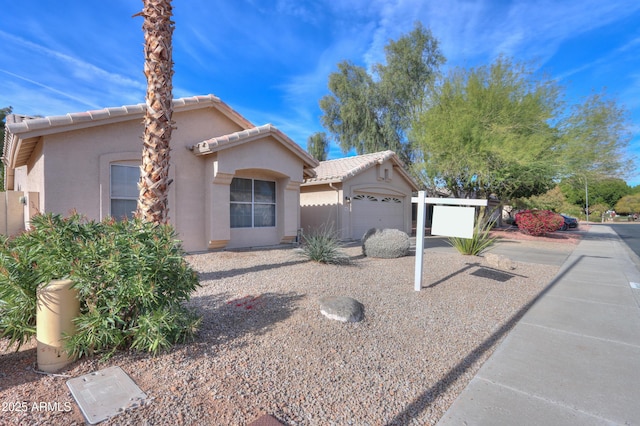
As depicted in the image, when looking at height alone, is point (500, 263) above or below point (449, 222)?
below

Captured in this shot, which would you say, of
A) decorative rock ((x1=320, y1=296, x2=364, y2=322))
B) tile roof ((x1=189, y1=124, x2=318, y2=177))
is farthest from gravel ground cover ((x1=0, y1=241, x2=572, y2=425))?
tile roof ((x1=189, y1=124, x2=318, y2=177))

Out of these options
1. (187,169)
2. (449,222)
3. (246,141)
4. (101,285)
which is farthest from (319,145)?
(101,285)

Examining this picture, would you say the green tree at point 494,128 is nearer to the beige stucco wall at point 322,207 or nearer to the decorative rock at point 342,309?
the beige stucco wall at point 322,207

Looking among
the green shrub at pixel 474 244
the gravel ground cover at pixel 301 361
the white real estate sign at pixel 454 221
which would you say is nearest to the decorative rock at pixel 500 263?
the green shrub at pixel 474 244

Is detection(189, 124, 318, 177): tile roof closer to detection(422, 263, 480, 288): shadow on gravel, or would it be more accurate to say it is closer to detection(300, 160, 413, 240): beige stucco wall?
detection(300, 160, 413, 240): beige stucco wall

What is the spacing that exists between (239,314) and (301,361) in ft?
5.24

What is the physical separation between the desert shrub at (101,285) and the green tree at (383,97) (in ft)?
87.9

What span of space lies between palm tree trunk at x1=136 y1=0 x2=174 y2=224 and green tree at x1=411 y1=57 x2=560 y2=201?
546 inches

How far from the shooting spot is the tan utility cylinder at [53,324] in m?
3.30

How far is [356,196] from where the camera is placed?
16359 millimetres

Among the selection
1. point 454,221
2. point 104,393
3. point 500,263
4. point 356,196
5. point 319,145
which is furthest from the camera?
point 319,145

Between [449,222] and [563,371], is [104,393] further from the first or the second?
[449,222]

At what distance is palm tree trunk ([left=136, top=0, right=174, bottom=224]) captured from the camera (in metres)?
5.52

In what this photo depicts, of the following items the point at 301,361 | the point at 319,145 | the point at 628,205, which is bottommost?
the point at 301,361
